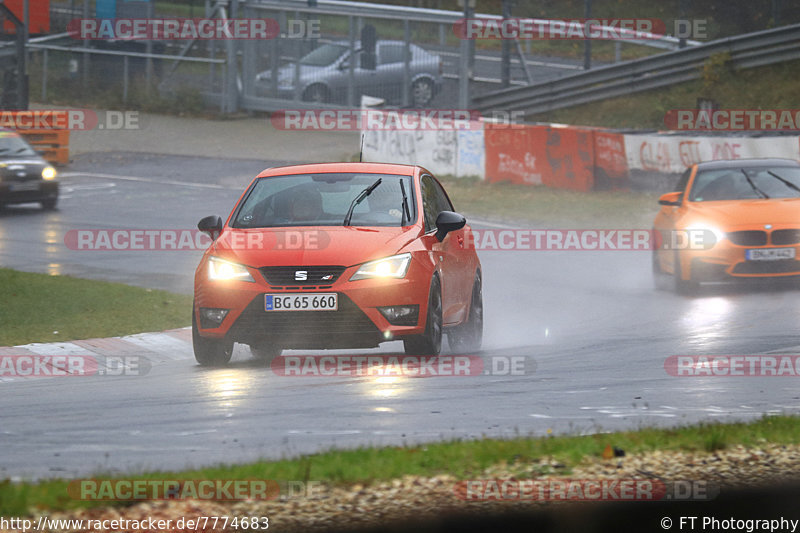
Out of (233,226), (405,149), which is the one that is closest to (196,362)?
(233,226)

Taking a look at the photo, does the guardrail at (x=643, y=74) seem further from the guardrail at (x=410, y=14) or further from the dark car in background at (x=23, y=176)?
the dark car in background at (x=23, y=176)

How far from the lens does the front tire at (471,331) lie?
38.8 feet

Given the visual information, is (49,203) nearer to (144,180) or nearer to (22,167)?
(22,167)

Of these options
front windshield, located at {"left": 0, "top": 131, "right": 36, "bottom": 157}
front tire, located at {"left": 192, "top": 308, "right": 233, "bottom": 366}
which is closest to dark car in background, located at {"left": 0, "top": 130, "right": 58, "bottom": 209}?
front windshield, located at {"left": 0, "top": 131, "right": 36, "bottom": 157}

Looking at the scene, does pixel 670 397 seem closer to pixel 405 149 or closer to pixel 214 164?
pixel 405 149

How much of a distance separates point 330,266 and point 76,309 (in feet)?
17.8

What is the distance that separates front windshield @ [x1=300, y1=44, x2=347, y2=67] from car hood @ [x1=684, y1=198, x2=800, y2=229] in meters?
22.1

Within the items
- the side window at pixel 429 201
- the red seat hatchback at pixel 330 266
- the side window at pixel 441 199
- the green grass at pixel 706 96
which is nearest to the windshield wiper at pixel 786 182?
the side window at pixel 441 199

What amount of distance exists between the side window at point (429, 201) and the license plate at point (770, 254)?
481 centimetres

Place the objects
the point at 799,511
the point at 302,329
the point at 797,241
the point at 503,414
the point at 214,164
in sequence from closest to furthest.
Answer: the point at 799,511, the point at 503,414, the point at 302,329, the point at 797,241, the point at 214,164

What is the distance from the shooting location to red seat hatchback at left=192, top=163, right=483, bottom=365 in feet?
32.1

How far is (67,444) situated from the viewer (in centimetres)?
748

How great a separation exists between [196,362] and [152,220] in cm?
1251

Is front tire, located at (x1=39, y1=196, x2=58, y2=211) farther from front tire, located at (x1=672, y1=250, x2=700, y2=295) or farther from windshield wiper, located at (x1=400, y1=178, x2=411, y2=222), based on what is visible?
windshield wiper, located at (x1=400, y1=178, x2=411, y2=222)
